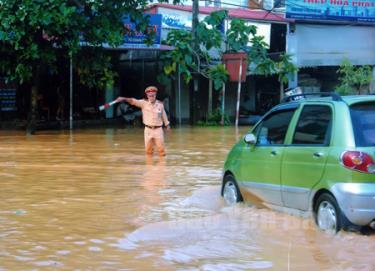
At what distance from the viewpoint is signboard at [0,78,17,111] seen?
2359 cm

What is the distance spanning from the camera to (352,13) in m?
27.7

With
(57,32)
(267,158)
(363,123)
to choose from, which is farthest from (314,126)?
(57,32)

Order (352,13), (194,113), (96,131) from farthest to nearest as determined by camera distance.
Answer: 1. (352,13)
2. (194,113)
3. (96,131)

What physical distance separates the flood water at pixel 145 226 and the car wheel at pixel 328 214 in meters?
0.09

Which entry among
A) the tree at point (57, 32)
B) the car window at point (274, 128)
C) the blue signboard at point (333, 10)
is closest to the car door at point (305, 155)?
the car window at point (274, 128)

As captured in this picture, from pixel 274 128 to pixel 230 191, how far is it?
1.30 meters

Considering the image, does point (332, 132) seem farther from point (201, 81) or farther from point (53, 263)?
point (201, 81)

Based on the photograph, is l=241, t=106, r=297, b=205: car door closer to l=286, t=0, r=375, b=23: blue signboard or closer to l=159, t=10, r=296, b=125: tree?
l=159, t=10, r=296, b=125: tree

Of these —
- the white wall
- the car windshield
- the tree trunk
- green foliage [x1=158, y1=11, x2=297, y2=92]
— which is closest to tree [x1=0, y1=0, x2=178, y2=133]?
the tree trunk

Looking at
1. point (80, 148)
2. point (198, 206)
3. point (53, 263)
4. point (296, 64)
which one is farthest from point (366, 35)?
point (53, 263)

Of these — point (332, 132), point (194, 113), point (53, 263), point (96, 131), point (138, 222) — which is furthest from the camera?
A: point (194, 113)

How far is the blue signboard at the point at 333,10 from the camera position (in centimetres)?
2630

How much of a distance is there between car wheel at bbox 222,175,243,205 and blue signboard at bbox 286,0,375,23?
18.8m

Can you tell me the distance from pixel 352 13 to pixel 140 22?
467 inches
